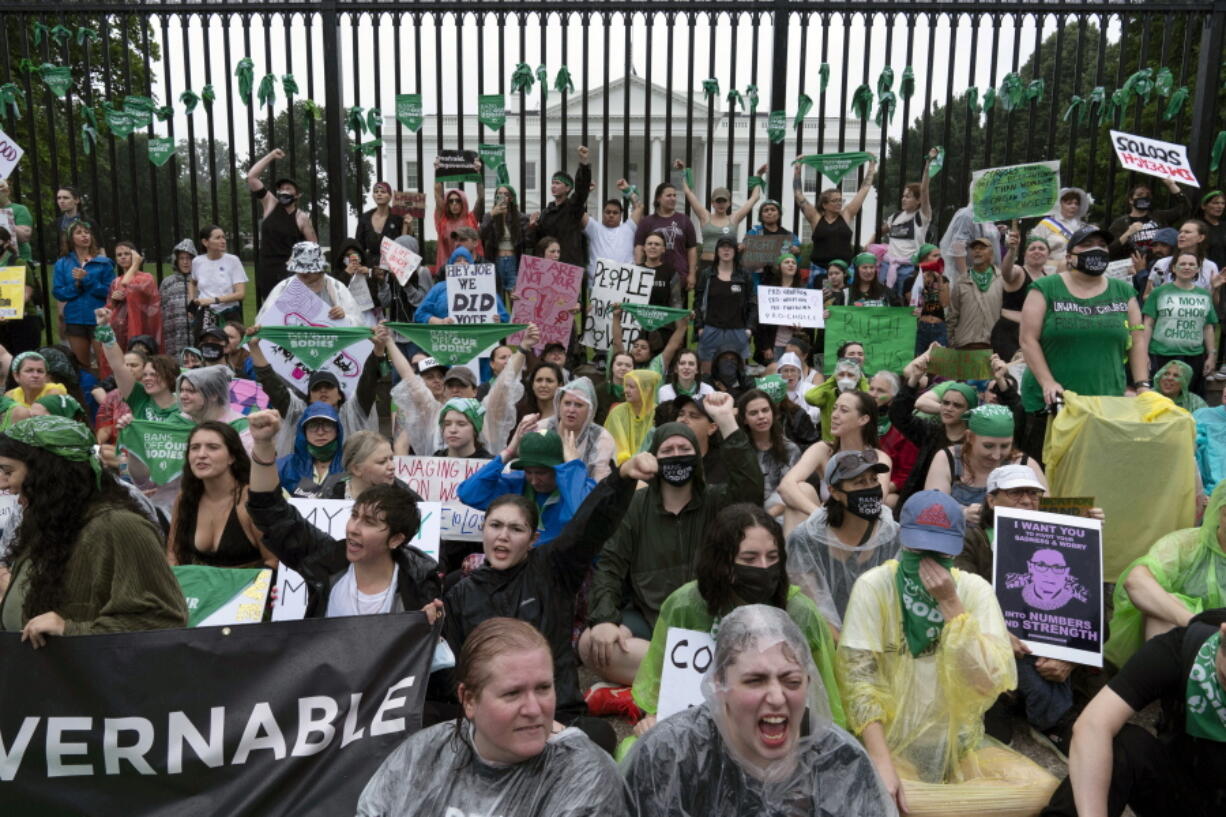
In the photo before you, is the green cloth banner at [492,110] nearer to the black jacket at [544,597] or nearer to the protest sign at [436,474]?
the protest sign at [436,474]

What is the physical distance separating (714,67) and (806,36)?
98 centimetres

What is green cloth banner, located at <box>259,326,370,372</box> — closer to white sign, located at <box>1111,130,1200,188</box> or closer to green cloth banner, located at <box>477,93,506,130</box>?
green cloth banner, located at <box>477,93,506,130</box>

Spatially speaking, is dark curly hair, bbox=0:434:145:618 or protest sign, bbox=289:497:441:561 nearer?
dark curly hair, bbox=0:434:145:618

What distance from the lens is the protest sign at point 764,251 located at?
33.8 feet

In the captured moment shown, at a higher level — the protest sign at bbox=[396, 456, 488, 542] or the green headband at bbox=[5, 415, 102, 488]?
the green headband at bbox=[5, 415, 102, 488]

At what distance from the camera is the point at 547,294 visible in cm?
957

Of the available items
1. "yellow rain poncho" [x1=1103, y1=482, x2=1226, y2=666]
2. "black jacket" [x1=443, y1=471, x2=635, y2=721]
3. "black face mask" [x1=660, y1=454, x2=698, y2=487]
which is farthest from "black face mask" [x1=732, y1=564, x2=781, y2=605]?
"yellow rain poncho" [x1=1103, y1=482, x2=1226, y2=666]

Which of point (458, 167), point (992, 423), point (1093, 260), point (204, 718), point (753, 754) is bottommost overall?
point (204, 718)

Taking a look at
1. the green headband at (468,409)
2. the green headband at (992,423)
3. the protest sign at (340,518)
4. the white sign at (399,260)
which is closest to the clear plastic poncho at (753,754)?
the protest sign at (340,518)

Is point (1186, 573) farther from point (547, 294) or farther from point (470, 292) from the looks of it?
point (470, 292)

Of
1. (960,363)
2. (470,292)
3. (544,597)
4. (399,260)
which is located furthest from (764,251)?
(544,597)

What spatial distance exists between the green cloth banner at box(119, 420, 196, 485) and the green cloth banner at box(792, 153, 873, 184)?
21.7ft

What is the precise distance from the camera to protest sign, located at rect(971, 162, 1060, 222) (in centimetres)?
910

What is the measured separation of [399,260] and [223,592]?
5.51m
